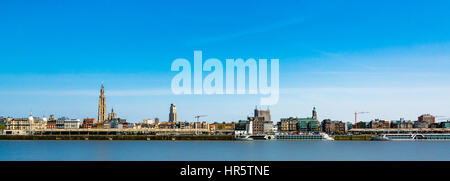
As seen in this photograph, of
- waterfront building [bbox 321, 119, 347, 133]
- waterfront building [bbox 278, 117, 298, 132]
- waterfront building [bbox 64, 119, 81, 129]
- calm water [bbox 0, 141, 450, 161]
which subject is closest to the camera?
calm water [bbox 0, 141, 450, 161]

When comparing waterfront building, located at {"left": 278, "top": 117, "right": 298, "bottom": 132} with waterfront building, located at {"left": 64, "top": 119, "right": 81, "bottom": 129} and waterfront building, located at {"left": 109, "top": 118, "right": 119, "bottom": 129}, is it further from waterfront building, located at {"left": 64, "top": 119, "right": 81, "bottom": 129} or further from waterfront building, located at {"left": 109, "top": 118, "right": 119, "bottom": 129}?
waterfront building, located at {"left": 64, "top": 119, "right": 81, "bottom": 129}

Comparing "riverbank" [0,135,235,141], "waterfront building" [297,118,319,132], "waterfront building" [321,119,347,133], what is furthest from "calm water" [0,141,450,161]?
"waterfront building" [321,119,347,133]

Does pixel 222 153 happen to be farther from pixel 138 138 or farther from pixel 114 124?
pixel 114 124

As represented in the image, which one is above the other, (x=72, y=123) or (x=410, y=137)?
(x=72, y=123)

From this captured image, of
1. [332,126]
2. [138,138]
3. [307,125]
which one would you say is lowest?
[138,138]

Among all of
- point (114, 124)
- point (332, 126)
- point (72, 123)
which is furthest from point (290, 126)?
point (72, 123)

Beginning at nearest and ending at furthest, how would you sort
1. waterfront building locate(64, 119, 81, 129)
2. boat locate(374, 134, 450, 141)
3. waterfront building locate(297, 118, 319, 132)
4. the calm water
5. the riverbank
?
the calm water
boat locate(374, 134, 450, 141)
the riverbank
waterfront building locate(64, 119, 81, 129)
waterfront building locate(297, 118, 319, 132)

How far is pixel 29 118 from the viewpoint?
170 metres

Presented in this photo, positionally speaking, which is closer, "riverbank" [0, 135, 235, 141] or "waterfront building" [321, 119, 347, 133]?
"riverbank" [0, 135, 235, 141]

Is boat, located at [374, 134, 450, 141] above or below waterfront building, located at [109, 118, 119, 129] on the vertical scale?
below

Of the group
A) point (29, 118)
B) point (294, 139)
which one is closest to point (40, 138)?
point (29, 118)
